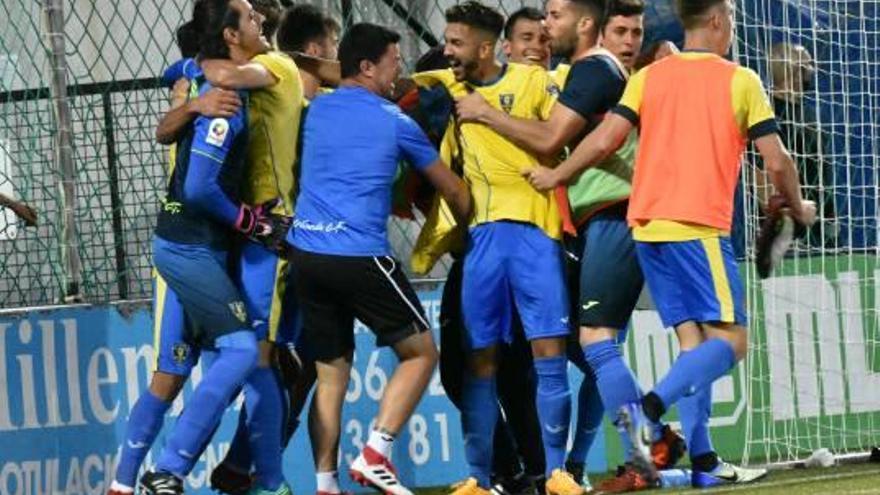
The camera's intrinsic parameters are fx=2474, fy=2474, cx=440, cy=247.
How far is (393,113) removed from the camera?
9539mm

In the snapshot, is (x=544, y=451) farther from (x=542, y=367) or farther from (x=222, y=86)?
(x=222, y=86)

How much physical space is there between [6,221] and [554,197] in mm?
2721

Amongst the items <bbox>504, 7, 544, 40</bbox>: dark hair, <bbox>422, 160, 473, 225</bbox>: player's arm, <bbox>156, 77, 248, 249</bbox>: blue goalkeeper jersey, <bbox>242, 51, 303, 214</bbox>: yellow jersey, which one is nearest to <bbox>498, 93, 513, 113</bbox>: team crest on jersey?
<bbox>422, 160, 473, 225</bbox>: player's arm

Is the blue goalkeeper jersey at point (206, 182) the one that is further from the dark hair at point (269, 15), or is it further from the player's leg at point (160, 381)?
the dark hair at point (269, 15)

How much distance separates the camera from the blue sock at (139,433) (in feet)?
32.1

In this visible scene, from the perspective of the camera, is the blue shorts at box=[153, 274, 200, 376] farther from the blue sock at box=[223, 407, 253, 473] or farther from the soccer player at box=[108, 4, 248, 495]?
the blue sock at box=[223, 407, 253, 473]

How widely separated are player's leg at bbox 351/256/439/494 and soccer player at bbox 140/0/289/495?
47cm

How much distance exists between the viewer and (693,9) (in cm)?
932

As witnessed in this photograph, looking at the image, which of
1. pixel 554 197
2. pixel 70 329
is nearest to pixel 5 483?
pixel 70 329

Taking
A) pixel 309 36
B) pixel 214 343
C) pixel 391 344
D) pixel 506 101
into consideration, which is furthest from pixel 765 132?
pixel 214 343

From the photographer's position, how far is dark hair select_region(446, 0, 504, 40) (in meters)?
9.89

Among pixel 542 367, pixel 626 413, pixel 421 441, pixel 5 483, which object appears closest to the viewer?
pixel 626 413

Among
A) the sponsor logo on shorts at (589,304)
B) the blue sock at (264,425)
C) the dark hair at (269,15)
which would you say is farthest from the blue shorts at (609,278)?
the dark hair at (269,15)

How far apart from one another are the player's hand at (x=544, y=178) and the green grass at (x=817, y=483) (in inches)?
49.7
